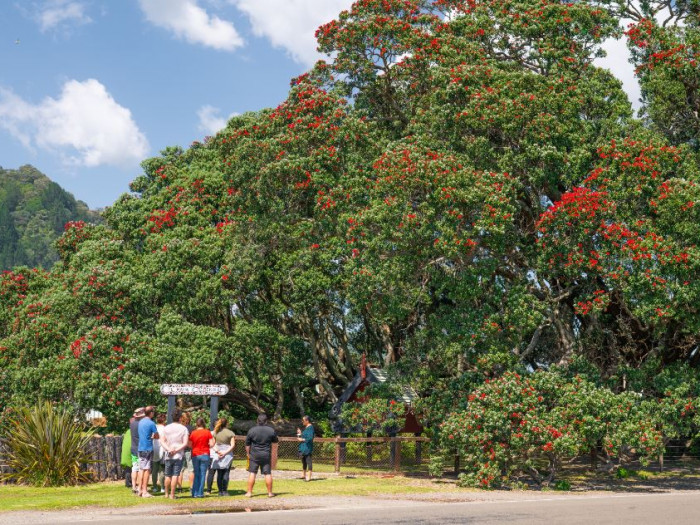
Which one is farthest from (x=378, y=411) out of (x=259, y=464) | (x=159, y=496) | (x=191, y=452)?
(x=159, y=496)

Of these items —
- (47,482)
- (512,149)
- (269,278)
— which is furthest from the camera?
(269,278)

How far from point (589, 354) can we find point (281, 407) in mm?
13348

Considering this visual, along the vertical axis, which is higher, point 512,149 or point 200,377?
point 512,149

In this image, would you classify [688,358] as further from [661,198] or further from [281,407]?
[281,407]

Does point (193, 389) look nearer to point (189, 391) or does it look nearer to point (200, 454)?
point (189, 391)

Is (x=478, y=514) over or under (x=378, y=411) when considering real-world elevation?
under

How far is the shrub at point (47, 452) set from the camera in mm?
17406

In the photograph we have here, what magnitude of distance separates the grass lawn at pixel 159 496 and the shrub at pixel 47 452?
0.45 metres

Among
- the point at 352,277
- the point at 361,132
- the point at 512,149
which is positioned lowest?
the point at 352,277

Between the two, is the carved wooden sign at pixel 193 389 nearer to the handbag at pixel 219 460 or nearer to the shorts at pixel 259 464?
the handbag at pixel 219 460

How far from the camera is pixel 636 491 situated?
18344 mm

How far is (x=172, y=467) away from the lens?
46.6 feet

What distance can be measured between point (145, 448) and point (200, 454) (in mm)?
1054

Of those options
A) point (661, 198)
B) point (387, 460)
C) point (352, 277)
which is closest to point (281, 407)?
point (387, 460)
